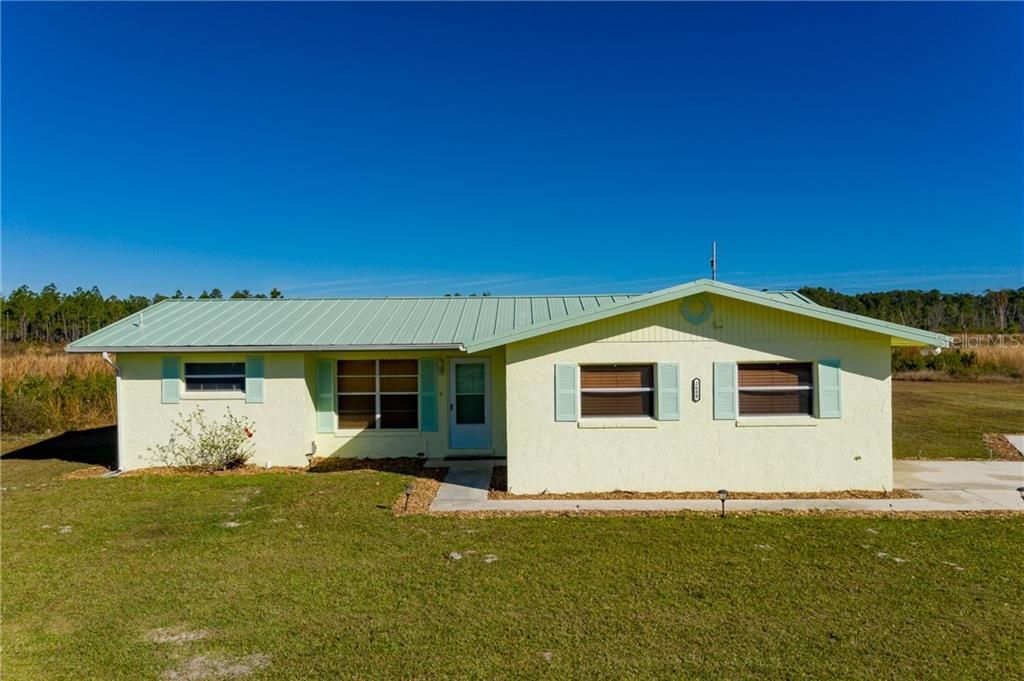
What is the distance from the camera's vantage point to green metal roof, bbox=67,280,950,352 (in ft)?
29.7

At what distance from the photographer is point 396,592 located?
5.57m

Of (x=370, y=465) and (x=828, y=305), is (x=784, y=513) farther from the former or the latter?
(x=828, y=305)

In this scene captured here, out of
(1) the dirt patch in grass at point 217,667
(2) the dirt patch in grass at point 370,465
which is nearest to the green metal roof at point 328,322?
(2) the dirt patch in grass at point 370,465

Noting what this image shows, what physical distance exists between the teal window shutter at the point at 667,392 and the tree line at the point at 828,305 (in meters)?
27.7

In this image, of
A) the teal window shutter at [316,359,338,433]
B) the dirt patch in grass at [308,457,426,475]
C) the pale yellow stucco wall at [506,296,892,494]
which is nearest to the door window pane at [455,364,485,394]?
the dirt patch in grass at [308,457,426,475]

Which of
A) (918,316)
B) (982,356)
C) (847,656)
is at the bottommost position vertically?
(847,656)

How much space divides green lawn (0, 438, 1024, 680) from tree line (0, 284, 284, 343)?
41.2 m

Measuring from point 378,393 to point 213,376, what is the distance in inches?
135

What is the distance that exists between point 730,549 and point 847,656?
2.34 metres

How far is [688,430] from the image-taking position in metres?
9.31

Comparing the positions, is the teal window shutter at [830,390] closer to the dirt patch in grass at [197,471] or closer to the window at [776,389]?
the window at [776,389]

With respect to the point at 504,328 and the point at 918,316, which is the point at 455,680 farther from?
the point at 918,316

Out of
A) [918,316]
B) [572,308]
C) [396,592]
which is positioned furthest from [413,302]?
[918,316]

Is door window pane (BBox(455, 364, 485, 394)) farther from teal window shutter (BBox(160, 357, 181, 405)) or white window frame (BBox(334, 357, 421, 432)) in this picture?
teal window shutter (BBox(160, 357, 181, 405))
